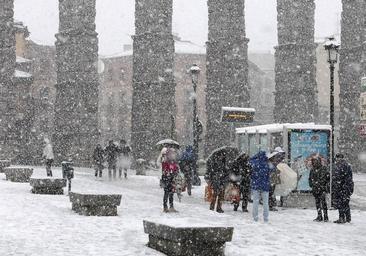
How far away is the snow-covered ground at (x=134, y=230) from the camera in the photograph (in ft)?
30.9

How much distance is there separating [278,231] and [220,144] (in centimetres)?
2577

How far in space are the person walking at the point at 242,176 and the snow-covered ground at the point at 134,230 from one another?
0.34 m

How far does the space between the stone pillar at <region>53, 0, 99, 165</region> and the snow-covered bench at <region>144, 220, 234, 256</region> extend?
1156 inches

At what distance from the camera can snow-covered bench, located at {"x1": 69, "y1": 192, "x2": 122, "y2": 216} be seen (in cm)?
Result: 1341

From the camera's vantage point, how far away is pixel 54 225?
1161 centimetres

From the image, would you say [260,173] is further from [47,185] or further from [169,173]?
[47,185]

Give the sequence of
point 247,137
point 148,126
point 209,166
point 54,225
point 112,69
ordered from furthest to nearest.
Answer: point 112,69, point 148,126, point 247,137, point 209,166, point 54,225

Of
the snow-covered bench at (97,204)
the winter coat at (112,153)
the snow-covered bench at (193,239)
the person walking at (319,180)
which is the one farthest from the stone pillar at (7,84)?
the snow-covered bench at (193,239)

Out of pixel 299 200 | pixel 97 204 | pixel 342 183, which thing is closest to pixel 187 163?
pixel 299 200

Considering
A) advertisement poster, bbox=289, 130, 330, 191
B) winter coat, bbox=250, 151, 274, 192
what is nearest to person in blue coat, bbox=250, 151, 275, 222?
winter coat, bbox=250, 151, 274, 192

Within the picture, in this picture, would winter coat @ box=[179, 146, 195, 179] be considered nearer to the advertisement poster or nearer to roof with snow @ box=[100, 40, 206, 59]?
the advertisement poster

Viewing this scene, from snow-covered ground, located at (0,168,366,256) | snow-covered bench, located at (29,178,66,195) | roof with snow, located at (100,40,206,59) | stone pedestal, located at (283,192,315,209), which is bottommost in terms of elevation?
snow-covered ground, located at (0,168,366,256)

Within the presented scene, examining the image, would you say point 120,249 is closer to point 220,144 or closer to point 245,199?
point 245,199

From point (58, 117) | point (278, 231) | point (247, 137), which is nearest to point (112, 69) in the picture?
point (58, 117)
